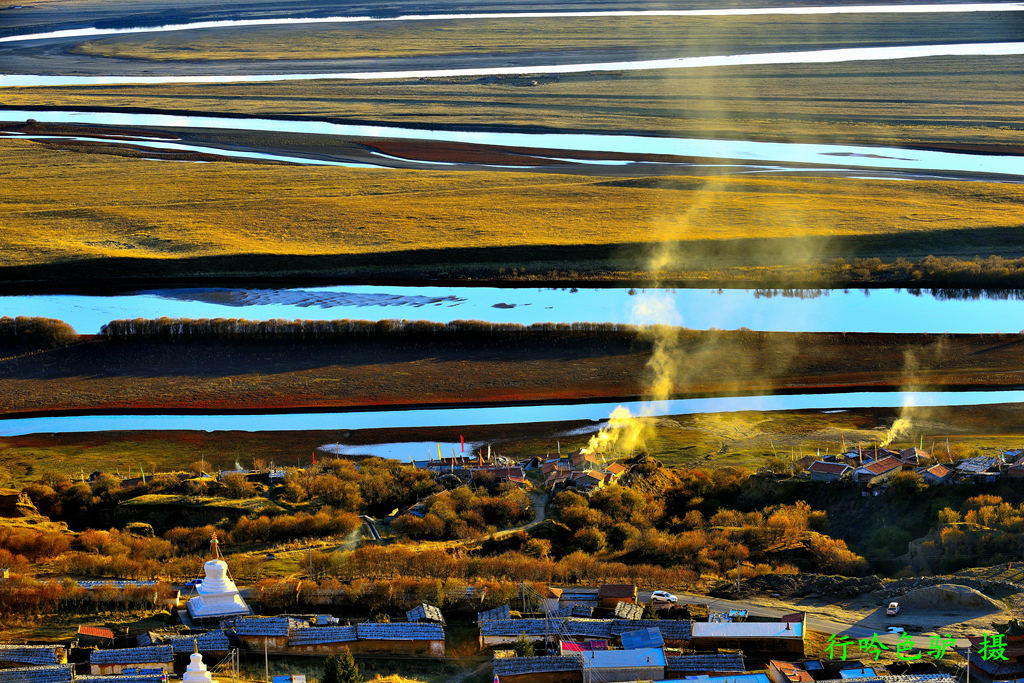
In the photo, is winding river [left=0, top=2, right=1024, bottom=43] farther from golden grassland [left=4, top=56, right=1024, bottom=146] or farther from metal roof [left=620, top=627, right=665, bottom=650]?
metal roof [left=620, top=627, right=665, bottom=650]

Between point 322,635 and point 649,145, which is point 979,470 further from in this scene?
point 649,145

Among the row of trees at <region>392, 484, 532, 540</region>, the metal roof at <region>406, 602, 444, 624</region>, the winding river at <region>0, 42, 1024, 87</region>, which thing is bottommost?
the metal roof at <region>406, 602, 444, 624</region>

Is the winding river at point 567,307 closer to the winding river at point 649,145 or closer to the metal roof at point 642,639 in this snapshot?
A: the metal roof at point 642,639

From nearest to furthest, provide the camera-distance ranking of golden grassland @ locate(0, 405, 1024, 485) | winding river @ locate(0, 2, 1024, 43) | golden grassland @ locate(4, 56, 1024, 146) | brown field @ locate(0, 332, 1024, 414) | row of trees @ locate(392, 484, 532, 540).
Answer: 1. row of trees @ locate(392, 484, 532, 540)
2. golden grassland @ locate(0, 405, 1024, 485)
3. brown field @ locate(0, 332, 1024, 414)
4. golden grassland @ locate(4, 56, 1024, 146)
5. winding river @ locate(0, 2, 1024, 43)

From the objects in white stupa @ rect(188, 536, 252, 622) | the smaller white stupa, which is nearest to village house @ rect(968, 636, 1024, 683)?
the smaller white stupa

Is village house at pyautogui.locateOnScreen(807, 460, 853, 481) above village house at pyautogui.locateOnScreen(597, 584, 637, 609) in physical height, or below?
above

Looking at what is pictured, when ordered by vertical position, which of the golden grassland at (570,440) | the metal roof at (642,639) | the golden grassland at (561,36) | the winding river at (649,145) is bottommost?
the metal roof at (642,639)

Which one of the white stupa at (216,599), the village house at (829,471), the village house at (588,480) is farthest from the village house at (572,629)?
the village house at (829,471)
